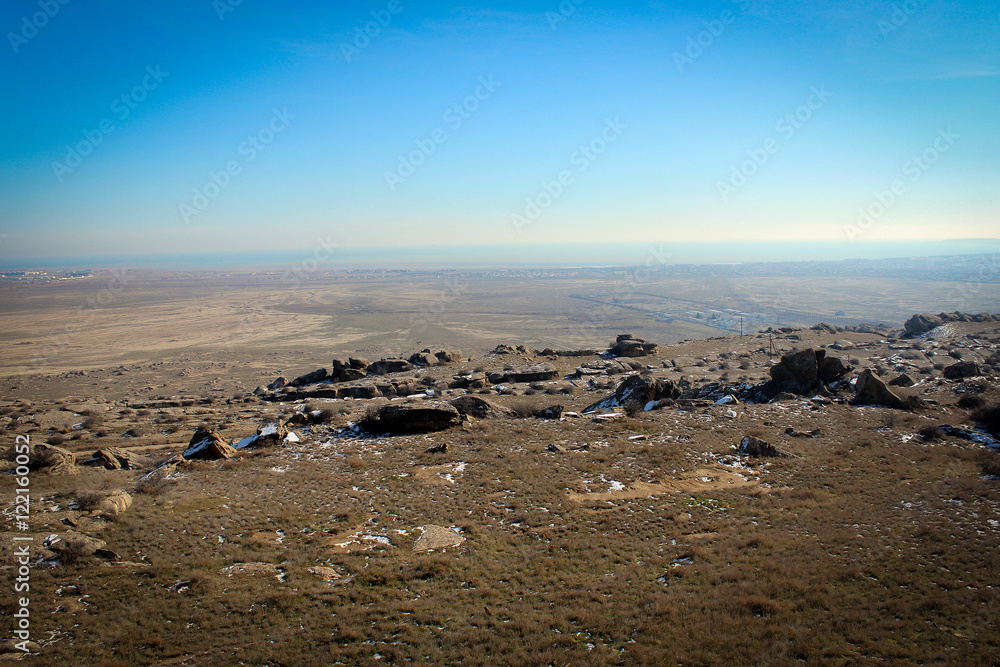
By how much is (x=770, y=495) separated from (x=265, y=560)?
16.1 m

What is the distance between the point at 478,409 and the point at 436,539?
13.0 metres

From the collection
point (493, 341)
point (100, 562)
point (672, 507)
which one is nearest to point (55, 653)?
point (100, 562)

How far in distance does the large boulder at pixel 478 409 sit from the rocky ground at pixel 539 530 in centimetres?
16

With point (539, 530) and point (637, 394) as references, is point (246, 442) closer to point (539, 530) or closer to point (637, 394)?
point (539, 530)

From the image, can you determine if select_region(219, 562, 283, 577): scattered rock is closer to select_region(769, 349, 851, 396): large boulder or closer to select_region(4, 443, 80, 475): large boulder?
select_region(4, 443, 80, 475): large boulder

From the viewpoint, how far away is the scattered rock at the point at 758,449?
18.9 meters

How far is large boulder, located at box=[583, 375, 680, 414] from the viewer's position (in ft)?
88.2

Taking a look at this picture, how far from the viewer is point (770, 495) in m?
15.4

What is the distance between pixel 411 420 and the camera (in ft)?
78.5

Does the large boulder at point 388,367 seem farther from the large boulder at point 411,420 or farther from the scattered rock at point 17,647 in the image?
the scattered rock at point 17,647

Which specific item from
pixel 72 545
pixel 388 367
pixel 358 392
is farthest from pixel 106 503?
pixel 388 367
